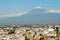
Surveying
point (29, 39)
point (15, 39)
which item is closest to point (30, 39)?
point (29, 39)

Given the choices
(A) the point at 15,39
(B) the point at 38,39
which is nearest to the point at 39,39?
(B) the point at 38,39

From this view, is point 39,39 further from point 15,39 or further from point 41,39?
point 15,39

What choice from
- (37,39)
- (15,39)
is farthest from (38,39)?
(15,39)

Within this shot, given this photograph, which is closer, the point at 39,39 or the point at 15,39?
the point at 39,39

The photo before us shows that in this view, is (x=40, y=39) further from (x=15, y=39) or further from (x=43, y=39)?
(x=15, y=39)

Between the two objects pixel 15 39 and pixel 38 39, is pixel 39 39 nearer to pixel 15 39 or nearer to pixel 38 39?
pixel 38 39

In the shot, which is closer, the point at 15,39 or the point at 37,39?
the point at 37,39
